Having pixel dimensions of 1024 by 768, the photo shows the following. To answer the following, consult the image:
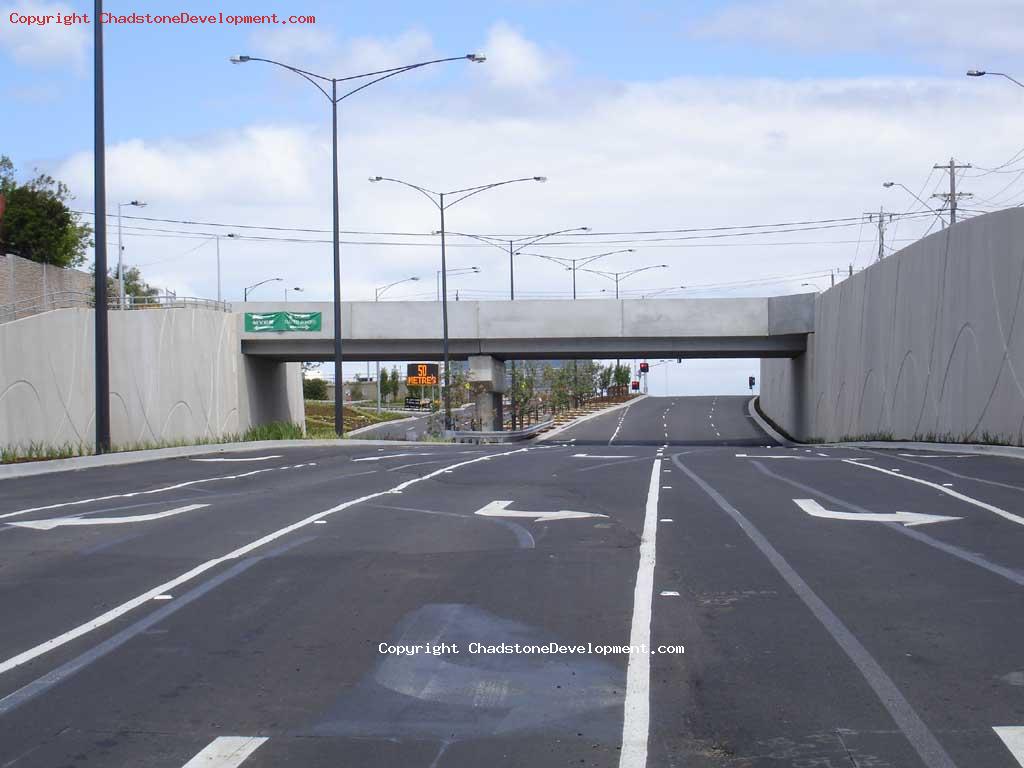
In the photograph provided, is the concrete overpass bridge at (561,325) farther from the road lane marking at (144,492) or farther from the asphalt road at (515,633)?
the asphalt road at (515,633)

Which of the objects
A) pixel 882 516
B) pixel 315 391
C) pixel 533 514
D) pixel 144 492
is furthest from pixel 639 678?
pixel 315 391

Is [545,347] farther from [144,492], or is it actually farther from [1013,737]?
[1013,737]

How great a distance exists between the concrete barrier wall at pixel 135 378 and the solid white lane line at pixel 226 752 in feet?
97.4

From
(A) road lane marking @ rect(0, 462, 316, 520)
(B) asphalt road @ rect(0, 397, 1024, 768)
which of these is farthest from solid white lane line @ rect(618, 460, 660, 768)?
(A) road lane marking @ rect(0, 462, 316, 520)

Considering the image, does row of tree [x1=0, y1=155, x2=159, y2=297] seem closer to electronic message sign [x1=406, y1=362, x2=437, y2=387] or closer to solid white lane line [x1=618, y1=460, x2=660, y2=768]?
electronic message sign [x1=406, y1=362, x2=437, y2=387]

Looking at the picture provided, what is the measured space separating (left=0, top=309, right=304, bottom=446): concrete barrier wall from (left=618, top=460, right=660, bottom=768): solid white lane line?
27371 millimetres

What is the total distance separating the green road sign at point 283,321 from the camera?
53938 millimetres

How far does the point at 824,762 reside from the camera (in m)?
5.64

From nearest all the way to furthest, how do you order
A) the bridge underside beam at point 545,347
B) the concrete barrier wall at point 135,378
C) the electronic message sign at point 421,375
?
the concrete barrier wall at point 135,378 → the bridge underside beam at point 545,347 → the electronic message sign at point 421,375

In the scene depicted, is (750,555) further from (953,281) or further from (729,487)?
(953,281)

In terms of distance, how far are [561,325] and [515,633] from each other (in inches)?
1895

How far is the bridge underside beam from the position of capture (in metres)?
56.3

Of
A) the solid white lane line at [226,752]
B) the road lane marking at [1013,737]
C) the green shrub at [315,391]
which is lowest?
the green shrub at [315,391]

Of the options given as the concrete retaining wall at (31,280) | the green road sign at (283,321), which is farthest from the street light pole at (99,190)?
the green road sign at (283,321)
